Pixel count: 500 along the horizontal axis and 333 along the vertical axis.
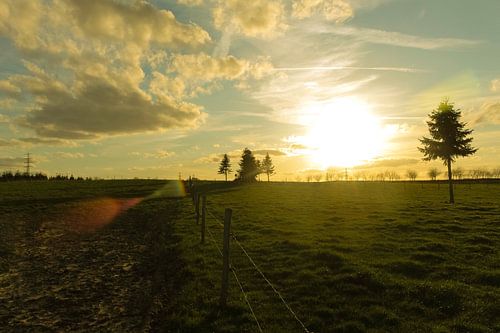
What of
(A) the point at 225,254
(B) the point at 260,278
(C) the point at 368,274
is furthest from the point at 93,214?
(C) the point at 368,274

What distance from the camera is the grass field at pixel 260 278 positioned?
435 inches

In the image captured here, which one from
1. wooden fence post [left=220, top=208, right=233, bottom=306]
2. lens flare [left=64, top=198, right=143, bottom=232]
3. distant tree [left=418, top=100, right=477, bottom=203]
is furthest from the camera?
distant tree [left=418, top=100, right=477, bottom=203]

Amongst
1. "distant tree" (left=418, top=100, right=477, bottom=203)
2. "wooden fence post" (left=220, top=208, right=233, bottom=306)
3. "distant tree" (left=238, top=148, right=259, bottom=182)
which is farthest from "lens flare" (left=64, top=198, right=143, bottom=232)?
"distant tree" (left=238, top=148, right=259, bottom=182)

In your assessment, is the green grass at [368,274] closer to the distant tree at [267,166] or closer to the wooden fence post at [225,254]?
the wooden fence post at [225,254]

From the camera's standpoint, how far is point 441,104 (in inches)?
2058

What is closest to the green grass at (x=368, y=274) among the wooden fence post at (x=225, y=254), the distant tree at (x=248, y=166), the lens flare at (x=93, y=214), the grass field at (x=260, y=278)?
the grass field at (x=260, y=278)

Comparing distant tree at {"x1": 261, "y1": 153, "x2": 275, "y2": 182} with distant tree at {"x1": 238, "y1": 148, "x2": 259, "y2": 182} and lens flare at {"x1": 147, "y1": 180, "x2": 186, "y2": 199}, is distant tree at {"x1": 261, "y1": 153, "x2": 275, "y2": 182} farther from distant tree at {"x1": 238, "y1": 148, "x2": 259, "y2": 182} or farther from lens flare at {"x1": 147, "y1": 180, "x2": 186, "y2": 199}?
lens flare at {"x1": 147, "y1": 180, "x2": 186, "y2": 199}

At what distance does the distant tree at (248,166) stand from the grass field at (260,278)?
90068 millimetres

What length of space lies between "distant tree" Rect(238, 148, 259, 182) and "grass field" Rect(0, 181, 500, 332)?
9007 cm

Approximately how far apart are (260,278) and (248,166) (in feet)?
348

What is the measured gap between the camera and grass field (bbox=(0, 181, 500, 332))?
11.0 meters

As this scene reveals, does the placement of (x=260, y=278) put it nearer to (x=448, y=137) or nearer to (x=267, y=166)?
(x=448, y=137)

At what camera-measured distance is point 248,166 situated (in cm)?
12094

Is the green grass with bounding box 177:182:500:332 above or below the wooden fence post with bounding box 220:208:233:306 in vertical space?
below
